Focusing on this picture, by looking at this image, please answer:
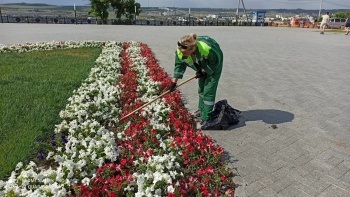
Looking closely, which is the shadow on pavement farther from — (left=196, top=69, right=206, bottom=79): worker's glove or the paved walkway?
(left=196, top=69, right=206, bottom=79): worker's glove

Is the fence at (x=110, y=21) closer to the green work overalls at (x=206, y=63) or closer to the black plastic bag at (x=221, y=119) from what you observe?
the green work overalls at (x=206, y=63)

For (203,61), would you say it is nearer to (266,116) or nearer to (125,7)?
(266,116)

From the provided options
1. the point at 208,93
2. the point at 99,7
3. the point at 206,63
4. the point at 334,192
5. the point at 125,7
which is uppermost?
the point at 125,7

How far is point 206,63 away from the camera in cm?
417

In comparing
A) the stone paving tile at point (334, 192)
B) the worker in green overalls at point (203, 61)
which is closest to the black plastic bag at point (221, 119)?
the worker in green overalls at point (203, 61)

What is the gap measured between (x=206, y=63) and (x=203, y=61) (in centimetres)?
6

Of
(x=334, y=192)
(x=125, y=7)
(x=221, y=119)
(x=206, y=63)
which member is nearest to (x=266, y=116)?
(x=221, y=119)

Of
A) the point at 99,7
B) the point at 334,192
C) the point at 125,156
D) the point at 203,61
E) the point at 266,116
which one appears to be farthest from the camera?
the point at 99,7

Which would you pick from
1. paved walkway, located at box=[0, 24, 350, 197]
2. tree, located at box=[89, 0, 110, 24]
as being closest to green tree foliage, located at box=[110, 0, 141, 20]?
tree, located at box=[89, 0, 110, 24]

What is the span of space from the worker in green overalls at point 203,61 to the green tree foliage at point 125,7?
33.2 meters

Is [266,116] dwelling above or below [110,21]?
below

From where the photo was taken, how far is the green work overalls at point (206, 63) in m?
4.06

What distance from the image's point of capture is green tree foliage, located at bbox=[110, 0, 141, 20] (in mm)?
35219

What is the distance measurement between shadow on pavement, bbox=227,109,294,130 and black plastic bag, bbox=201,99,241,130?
0.41ft
